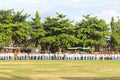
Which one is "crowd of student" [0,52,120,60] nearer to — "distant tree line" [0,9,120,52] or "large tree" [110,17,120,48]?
"distant tree line" [0,9,120,52]

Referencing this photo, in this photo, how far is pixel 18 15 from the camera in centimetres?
5794

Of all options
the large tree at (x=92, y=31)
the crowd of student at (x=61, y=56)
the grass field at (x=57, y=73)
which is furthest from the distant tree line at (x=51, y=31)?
the grass field at (x=57, y=73)

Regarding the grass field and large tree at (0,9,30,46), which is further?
large tree at (0,9,30,46)

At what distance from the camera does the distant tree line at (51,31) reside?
2207 inches

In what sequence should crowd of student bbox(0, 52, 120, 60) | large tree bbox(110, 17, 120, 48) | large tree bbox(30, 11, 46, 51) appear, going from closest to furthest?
crowd of student bbox(0, 52, 120, 60), large tree bbox(30, 11, 46, 51), large tree bbox(110, 17, 120, 48)

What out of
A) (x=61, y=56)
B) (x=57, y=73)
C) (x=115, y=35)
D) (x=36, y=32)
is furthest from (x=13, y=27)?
(x=57, y=73)

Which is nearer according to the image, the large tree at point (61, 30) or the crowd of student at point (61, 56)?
the crowd of student at point (61, 56)

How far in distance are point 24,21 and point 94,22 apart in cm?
1052

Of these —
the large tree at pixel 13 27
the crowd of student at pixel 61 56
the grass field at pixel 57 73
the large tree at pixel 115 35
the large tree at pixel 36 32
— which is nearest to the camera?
the grass field at pixel 57 73

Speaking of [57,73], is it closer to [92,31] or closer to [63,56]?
[63,56]

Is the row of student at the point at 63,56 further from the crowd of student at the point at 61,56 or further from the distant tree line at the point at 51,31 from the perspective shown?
the distant tree line at the point at 51,31

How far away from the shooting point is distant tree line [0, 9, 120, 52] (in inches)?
2207

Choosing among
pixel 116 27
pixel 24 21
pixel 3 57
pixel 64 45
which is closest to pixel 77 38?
pixel 64 45

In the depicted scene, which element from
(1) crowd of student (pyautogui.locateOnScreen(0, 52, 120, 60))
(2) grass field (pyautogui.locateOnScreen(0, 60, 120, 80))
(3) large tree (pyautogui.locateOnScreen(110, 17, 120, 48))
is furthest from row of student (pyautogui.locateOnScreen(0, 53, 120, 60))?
(3) large tree (pyautogui.locateOnScreen(110, 17, 120, 48))
